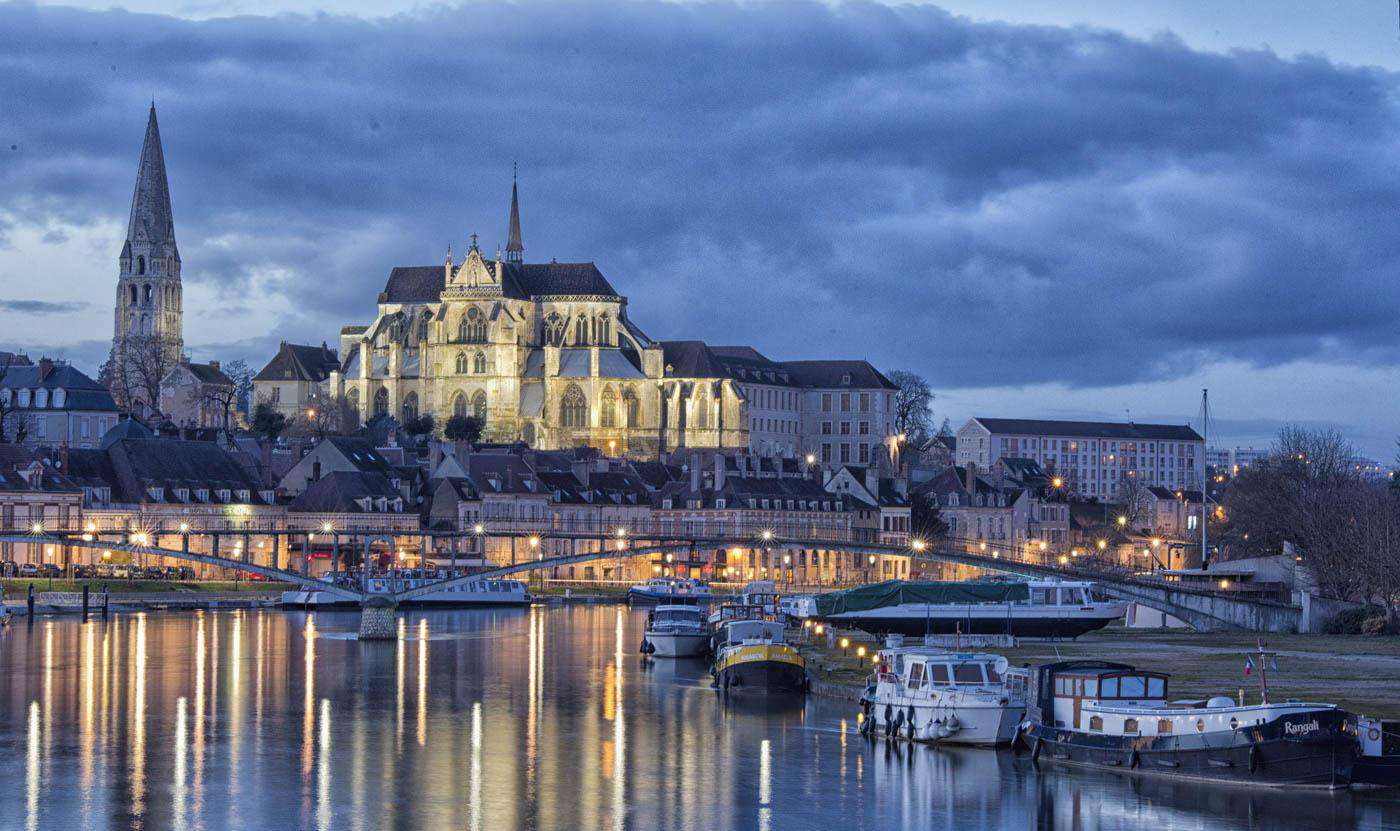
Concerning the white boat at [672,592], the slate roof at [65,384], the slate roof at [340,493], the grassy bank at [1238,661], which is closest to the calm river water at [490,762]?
the grassy bank at [1238,661]

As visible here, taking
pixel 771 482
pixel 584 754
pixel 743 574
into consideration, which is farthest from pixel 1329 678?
pixel 771 482

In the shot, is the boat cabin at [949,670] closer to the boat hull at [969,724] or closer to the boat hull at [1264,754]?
the boat hull at [969,724]

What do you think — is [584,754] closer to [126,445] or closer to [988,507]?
[126,445]

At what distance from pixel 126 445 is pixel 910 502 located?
211 feet

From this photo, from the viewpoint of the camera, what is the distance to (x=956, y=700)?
185ft

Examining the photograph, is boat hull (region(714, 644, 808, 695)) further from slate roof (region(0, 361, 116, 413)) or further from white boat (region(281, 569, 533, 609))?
slate roof (region(0, 361, 116, 413))

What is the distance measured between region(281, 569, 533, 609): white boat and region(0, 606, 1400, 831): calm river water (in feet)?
123

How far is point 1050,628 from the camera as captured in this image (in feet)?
307

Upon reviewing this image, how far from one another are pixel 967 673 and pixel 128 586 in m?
75.7

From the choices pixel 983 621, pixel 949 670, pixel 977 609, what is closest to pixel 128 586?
pixel 983 621

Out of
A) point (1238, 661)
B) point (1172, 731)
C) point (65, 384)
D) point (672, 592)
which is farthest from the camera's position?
point (65, 384)

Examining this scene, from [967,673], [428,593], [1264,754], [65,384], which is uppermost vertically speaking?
[65,384]

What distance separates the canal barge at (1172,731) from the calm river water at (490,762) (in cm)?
55

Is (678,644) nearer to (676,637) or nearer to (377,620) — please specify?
(676,637)
